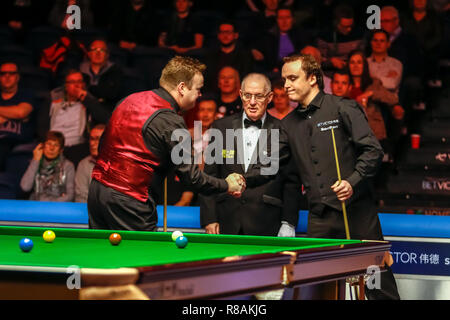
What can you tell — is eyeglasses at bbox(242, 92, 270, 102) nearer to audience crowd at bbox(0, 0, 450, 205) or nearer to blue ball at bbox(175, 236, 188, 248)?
audience crowd at bbox(0, 0, 450, 205)

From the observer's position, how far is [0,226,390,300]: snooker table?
188 cm

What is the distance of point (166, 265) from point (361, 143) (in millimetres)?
1999

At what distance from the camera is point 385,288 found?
12.4 ft

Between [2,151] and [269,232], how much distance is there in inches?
120

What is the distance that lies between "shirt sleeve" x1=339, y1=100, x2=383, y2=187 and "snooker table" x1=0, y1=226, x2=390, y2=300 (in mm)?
780

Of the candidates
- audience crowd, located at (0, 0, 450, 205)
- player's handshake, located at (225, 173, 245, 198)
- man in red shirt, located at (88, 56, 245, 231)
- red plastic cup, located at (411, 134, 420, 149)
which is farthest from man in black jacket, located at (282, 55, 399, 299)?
red plastic cup, located at (411, 134, 420, 149)

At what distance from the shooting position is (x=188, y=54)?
21.6 ft

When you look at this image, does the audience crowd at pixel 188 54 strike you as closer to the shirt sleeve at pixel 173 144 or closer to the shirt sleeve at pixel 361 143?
the shirt sleeve at pixel 361 143

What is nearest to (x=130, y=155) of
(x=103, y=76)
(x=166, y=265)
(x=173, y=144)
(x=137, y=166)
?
(x=137, y=166)

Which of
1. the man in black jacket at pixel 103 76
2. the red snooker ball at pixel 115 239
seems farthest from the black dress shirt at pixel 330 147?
the man in black jacket at pixel 103 76

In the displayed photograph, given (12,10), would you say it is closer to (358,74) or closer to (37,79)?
(37,79)

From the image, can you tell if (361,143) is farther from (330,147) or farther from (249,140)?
(249,140)

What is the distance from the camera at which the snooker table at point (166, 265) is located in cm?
188
